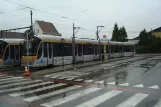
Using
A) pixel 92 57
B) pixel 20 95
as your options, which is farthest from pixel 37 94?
pixel 92 57

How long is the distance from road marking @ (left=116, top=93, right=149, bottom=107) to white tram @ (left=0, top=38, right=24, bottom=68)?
17.0 meters

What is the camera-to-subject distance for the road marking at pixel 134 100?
8071 mm

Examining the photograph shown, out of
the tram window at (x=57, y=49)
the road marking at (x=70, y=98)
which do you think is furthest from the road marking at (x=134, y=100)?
→ the tram window at (x=57, y=49)

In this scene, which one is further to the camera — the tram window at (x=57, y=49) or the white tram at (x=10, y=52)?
the white tram at (x=10, y=52)

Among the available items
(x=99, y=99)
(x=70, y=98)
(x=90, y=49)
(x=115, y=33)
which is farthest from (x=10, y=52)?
(x=115, y=33)

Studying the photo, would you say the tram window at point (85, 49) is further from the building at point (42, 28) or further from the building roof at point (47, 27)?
the building roof at point (47, 27)

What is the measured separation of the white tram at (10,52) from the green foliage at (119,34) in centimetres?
4683

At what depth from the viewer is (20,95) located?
9.90 m

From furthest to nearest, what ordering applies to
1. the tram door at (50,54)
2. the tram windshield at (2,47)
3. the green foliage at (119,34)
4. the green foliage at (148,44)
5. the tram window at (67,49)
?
1. the green foliage at (119,34)
2. the green foliage at (148,44)
3. the tram window at (67,49)
4. the tram windshield at (2,47)
5. the tram door at (50,54)

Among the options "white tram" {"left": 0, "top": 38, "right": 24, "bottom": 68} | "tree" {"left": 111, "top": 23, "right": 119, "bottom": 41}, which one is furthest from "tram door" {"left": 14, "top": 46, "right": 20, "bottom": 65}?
"tree" {"left": 111, "top": 23, "right": 119, "bottom": 41}

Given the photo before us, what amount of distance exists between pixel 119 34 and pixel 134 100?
203 ft

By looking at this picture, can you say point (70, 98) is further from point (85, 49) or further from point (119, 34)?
point (119, 34)

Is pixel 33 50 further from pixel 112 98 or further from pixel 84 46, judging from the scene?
pixel 112 98

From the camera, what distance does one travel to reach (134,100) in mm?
8680
